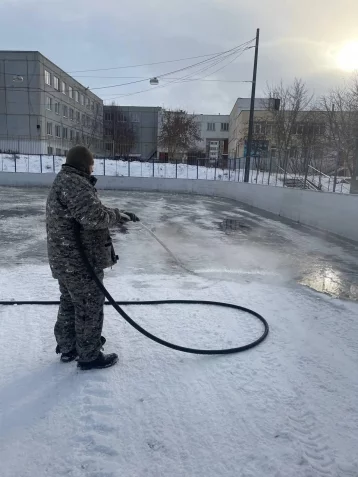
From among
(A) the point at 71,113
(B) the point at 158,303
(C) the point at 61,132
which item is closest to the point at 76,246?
(B) the point at 158,303

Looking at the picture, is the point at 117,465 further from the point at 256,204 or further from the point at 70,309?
the point at 256,204

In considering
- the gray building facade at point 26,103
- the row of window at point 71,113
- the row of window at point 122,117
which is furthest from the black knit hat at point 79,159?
the row of window at point 122,117

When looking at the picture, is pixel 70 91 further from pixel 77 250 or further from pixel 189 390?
pixel 189 390

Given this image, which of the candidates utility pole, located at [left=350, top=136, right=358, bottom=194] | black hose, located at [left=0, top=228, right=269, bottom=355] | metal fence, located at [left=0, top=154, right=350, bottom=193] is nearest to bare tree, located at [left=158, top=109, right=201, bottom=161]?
metal fence, located at [left=0, top=154, right=350, bottom=193]

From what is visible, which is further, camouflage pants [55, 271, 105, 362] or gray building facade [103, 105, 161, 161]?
gray building facade [103, 105, 161, 161]

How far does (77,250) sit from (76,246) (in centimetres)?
3

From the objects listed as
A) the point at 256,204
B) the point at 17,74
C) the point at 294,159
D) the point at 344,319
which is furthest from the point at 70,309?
the point at 17,74

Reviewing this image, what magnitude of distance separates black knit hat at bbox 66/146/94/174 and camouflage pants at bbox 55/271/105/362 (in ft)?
2.59

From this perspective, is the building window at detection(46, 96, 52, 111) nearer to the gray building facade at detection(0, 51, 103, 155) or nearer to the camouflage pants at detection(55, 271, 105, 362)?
the gray building facade at detection(0, 51, 103, 155)

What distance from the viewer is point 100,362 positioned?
3066 millimetres

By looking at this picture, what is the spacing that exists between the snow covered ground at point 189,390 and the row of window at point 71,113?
4321cm

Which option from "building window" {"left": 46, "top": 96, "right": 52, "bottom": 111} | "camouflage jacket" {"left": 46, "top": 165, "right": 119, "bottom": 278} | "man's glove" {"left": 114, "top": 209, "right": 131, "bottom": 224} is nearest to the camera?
"camouflage jacket" {"left": 46, "top": 165, "right": 119, "bottom": 278}

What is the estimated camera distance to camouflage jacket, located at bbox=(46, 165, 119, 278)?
103 inches

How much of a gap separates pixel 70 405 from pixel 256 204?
15962 millimetres
